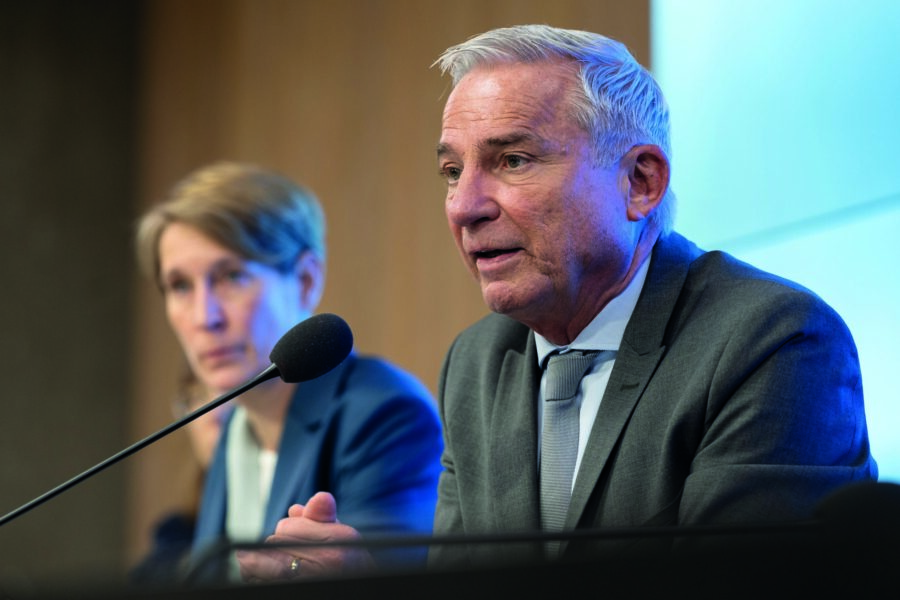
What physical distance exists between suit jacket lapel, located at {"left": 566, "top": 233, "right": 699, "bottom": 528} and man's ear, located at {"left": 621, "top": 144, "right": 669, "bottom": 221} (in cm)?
10

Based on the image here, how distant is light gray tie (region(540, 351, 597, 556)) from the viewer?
1803mm

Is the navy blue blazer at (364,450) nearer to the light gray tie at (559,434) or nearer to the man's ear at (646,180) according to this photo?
the light gray tie at (559,434)

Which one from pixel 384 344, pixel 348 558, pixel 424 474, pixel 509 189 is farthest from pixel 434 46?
pixel 348 558

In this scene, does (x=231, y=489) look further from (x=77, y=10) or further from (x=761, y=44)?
(x=77, y=10)

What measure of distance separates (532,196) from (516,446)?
40 cm

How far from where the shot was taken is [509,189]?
1.81 meters

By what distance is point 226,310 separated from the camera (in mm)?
2939

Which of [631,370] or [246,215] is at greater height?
[246,215]

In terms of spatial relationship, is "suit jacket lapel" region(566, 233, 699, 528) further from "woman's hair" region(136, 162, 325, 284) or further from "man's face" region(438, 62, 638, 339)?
"woman's hair" region(136, 162, 325, 284)

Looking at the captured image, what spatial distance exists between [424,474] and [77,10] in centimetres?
447

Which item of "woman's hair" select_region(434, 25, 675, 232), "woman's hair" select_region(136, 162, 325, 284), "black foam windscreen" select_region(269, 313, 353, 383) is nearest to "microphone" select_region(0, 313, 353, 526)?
"black foam windscreen" select_region(269, 313, 353, 383)

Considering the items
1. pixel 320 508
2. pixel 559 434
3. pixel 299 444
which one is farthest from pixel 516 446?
pixel 299 444

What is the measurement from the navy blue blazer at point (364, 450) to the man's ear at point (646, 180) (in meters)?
0.91

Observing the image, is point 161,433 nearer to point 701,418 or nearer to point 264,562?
point 264,562
